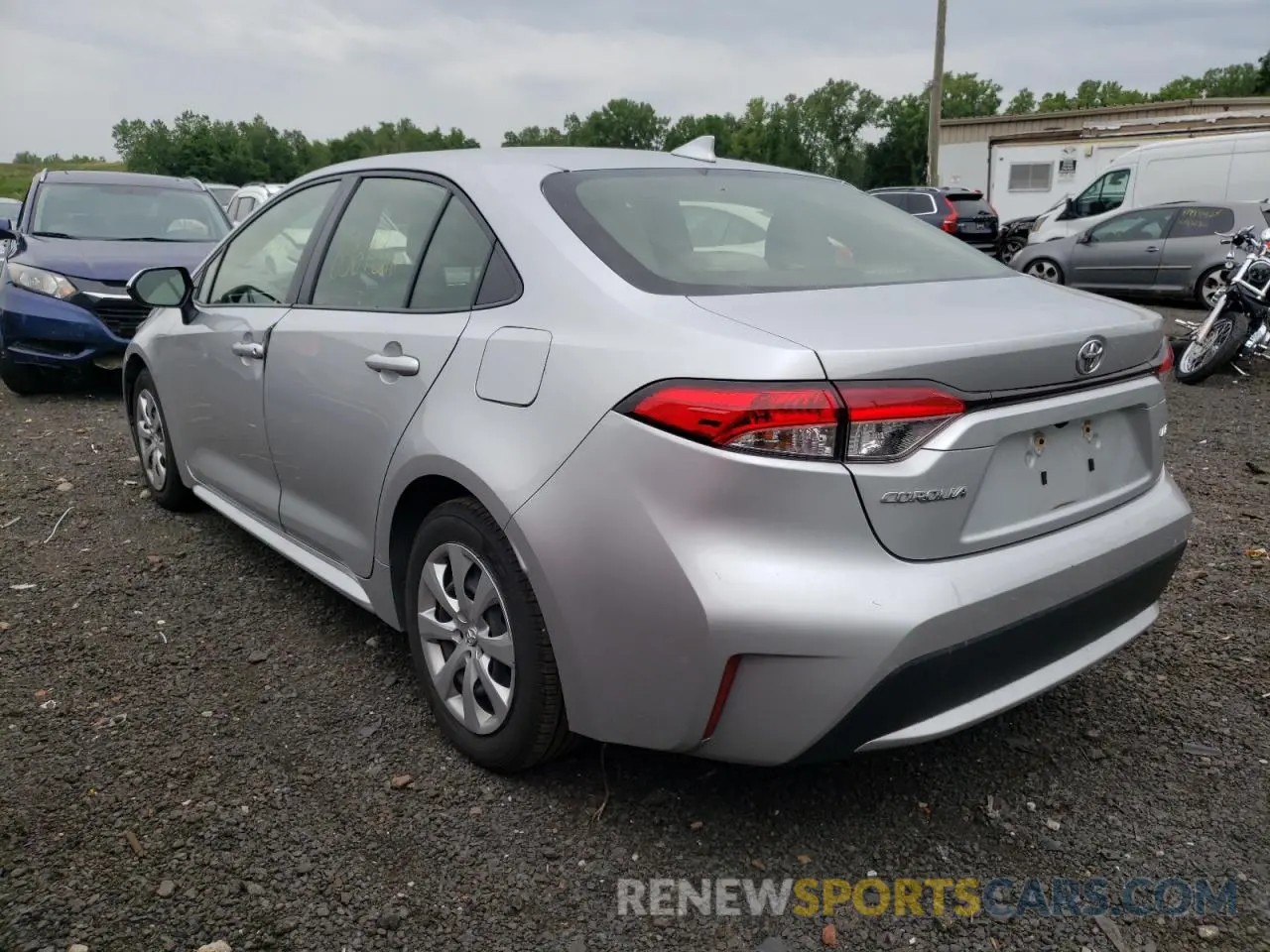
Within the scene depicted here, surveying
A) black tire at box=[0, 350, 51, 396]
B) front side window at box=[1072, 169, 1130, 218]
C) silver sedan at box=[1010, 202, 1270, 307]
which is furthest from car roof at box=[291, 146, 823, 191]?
front side window at box=[1072, 169, 1130, 218]

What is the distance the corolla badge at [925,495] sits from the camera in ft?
6.33

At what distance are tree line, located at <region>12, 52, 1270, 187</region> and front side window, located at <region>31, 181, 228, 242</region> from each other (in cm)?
5783

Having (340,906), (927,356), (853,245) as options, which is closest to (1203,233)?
(853,245)

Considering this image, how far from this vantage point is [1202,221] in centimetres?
1206

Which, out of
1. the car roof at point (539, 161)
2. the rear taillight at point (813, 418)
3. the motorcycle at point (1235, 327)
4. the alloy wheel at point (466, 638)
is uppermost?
the car roof at point (539, 161)

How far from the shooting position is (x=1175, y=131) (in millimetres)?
22219

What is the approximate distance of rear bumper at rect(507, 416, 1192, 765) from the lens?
1.92 metres

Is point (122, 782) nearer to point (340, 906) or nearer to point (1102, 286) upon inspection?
point (340, 906)

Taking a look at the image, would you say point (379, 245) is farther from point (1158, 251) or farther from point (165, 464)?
point (1158, 251)

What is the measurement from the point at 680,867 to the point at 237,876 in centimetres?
100

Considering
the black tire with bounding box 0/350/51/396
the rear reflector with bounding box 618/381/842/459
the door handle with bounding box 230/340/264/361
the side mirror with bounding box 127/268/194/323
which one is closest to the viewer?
the rear reflector with bounding box 618/381/842/459

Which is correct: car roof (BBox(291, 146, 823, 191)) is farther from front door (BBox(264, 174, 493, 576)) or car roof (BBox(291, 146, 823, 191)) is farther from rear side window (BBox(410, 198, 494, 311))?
rear side window (BBox(410, 198, 494, 311))

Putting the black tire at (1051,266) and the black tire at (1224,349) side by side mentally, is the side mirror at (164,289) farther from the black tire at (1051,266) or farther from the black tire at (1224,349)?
the black tire at (1051,266)

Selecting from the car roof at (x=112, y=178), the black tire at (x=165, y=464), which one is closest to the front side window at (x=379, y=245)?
the black tire at (x=165, y=464)
